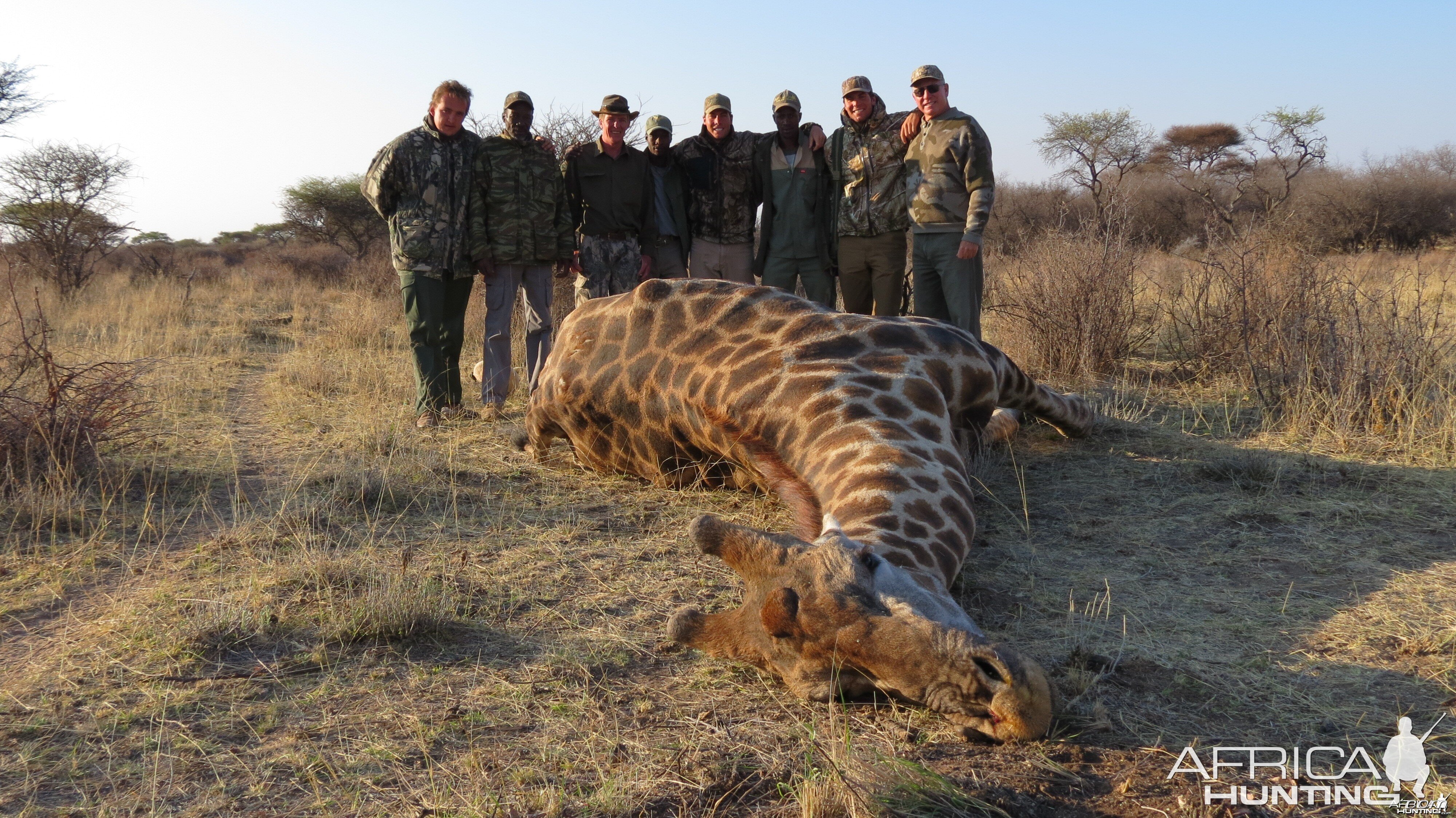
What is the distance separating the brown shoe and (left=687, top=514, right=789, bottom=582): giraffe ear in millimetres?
4745

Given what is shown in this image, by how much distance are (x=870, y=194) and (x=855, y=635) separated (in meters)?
5.39

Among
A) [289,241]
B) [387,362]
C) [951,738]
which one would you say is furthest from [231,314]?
[289,241]

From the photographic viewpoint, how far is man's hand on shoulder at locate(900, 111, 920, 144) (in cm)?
704

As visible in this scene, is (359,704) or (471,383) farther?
(471,383)

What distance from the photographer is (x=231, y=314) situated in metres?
14.2

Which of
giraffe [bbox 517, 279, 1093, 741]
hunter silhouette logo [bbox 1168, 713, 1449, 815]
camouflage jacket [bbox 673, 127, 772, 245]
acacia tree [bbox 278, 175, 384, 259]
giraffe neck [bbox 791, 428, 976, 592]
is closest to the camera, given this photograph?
hunter silhouette logo [bbox 1168, 713, 1449, 815]

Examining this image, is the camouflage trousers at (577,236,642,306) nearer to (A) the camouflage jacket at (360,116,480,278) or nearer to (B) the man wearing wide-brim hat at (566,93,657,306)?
(B) the man wearing wide-brim hat at (566,93,657,306)

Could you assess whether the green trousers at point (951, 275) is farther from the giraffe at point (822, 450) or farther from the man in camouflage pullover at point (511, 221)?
the man in camouflage pullover at point (511, 221)

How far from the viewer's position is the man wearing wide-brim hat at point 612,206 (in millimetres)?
7465

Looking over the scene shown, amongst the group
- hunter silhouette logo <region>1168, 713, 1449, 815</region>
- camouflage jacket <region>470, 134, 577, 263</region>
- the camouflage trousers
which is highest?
camouflage jacket <region>470, 134, 577, 263</region>

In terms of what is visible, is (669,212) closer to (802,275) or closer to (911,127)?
(802,275)

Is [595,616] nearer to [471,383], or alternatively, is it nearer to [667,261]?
[667,261]

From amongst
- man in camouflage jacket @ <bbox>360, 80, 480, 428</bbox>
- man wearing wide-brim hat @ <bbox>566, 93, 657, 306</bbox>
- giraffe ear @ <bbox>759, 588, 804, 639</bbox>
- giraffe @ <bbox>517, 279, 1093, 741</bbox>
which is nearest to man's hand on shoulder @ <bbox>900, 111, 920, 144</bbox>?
man wearing wide-brim hat @ <bbox>566, 93, 657, 306</bbox>

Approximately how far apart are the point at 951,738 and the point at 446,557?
2418mm
